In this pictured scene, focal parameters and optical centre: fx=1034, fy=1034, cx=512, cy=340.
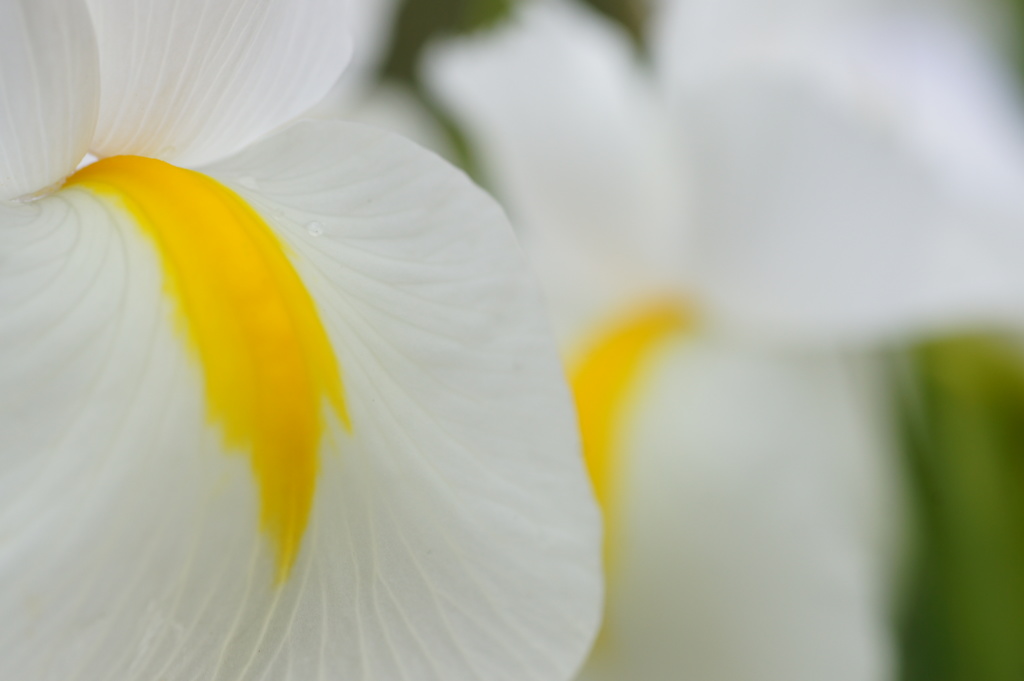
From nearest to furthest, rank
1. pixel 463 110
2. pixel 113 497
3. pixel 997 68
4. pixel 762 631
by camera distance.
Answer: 1. pixel 113 497
2. pixel 762 631
3. pixel 463 110
4. pixel 997 68

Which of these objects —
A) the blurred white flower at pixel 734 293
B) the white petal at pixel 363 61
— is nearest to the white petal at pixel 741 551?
the blurred white flower at pixel 734 293

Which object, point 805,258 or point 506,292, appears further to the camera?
point 805,258

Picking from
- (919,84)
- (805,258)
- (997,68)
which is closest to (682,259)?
(805,258)

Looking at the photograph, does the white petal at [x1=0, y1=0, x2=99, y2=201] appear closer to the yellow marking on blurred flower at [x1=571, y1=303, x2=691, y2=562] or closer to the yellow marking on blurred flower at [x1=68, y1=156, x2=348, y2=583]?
the yellow marking on blurred flower at [x1=68, y1=156, x2=348, y2=583]

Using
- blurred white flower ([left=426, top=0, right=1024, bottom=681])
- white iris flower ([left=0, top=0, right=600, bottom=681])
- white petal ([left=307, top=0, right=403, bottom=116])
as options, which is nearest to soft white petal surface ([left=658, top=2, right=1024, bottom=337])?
blurred white flower ([left=426, top=0, right=1024, bottom=681])

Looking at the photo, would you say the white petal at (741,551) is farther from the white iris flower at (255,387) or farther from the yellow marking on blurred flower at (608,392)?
the white iris flower at (255,387)

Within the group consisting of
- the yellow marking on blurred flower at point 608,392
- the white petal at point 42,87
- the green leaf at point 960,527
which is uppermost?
the white petal at point 42,87

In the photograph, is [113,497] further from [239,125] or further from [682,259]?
[682,259]

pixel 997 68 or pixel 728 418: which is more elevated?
pixel 997 68
